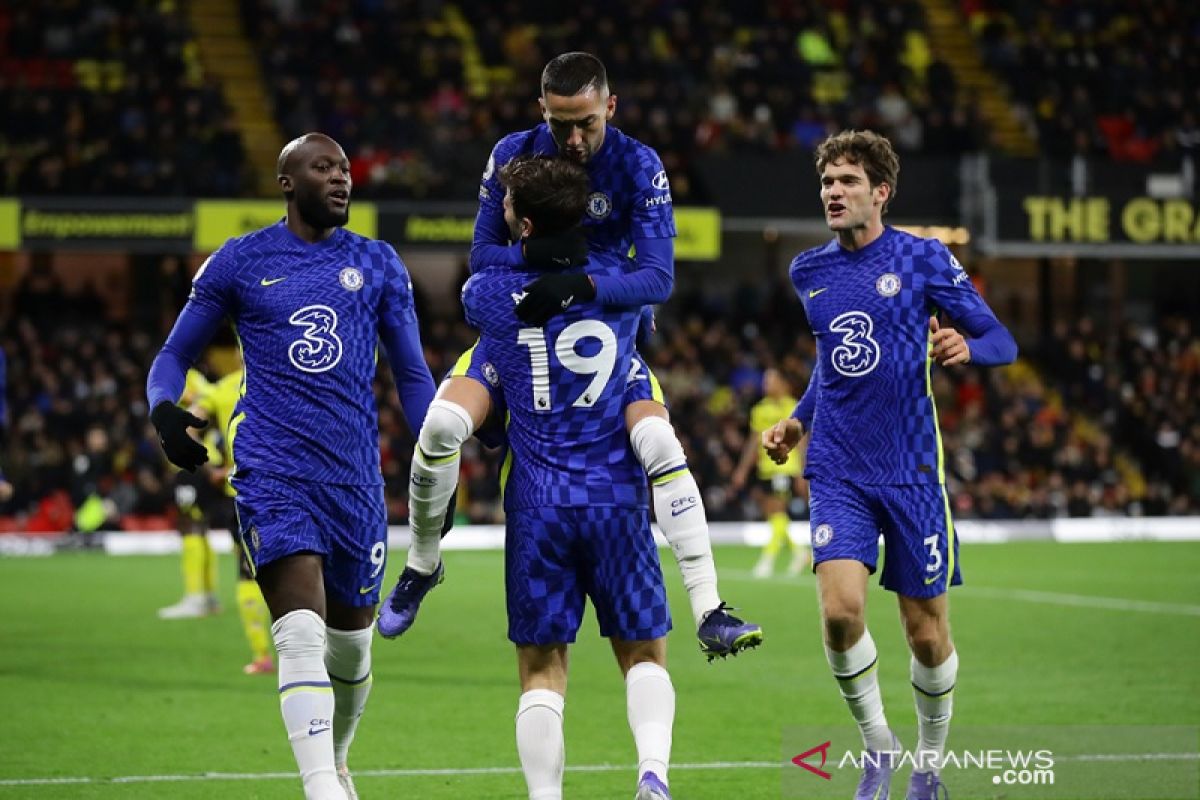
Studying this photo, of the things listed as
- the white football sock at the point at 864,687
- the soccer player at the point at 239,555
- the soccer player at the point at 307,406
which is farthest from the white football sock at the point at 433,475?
the soccer player at the point at 239,555

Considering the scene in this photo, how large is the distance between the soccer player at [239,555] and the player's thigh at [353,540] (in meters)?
5.18

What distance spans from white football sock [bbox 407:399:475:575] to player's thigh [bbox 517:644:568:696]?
1.83 feet

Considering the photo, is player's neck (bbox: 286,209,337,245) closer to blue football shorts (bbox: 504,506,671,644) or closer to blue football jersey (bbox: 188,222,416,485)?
→ blue football jersey (bbox: 188,222,416,485)

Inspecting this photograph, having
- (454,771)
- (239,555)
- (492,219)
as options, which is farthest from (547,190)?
(239,555)

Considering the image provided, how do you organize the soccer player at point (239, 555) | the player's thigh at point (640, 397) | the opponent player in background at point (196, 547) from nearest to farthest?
1. the player's thigh at point (640, 397)
2. the soccer player at point (239, 555)
3. the opponent player in background at point (196, 547)

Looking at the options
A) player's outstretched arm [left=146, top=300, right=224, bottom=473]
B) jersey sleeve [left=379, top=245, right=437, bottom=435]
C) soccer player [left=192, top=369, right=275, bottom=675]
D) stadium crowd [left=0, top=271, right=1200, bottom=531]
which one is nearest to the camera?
player's outstretched arm [left=146, top=300, right=224, bottom=473]

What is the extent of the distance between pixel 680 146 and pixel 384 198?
4.94 m

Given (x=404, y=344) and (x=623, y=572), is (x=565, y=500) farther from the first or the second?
(x=404, y=344)

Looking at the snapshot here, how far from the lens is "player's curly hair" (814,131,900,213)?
7.41 metres

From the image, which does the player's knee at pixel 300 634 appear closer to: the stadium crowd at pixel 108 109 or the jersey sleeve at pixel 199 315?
the jersey sleeve at pixel 199 315

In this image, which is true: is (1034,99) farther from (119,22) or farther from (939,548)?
(939,548)

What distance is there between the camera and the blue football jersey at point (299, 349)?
6.51m

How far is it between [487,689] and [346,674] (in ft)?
15.7

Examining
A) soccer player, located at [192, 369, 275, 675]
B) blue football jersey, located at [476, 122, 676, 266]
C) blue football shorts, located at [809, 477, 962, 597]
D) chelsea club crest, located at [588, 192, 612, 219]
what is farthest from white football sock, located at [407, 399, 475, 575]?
soccer player, located at [192, 369, 275, 675]
